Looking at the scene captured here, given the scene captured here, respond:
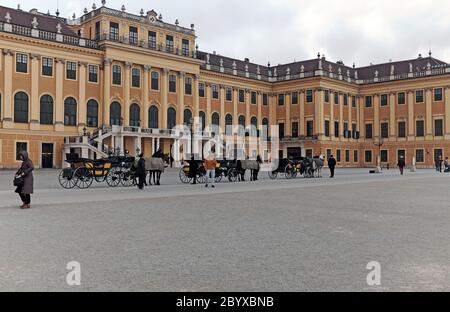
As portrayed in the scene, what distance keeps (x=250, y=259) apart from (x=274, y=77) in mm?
69538

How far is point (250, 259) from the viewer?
21.4 ft

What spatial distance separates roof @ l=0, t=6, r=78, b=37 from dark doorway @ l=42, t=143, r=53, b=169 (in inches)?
472

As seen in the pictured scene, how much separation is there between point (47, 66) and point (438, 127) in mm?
52481

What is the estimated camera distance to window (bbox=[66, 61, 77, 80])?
163 ft

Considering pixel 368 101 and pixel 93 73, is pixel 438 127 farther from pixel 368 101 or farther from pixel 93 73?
pixel 93 73

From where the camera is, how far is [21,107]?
152 feet

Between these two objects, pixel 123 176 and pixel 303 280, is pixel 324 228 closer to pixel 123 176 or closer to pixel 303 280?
pixel 303 280

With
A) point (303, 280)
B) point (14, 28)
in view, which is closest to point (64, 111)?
point (14, 28)

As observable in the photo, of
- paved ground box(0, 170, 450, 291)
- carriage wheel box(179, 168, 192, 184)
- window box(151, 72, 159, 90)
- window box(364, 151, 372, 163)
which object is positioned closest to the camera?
paved ground box(0, 170, 450, 291)

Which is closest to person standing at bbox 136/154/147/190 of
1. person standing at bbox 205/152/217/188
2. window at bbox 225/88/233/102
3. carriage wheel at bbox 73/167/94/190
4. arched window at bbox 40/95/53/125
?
carriage wheel at bbox 73/167/94/190

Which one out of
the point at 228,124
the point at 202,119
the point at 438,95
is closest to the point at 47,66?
the point at 202,119

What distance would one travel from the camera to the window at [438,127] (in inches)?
2623

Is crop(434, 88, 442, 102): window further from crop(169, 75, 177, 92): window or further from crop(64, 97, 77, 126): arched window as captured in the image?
crop(64, 97, 77, 126): arched window

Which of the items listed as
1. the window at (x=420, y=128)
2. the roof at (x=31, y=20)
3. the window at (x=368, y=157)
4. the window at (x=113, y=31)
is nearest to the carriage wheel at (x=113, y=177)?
the roof at (x=31, y=20)
